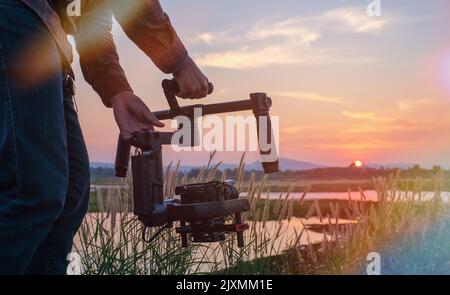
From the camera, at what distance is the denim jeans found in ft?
5.32

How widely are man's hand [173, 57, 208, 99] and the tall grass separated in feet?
5.99

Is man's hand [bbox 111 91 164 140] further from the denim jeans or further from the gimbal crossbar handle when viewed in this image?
the denim jeans

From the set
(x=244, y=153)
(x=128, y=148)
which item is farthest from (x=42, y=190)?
(x=244, y=153)

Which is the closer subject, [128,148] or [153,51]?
[153,51]

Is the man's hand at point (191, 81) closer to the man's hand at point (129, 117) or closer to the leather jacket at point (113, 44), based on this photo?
the leather jacket at point (113, 44)

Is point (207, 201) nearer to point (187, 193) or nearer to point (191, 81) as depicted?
point (187, 193)

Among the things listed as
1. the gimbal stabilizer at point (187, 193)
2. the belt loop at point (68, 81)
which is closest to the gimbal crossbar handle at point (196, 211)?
the gimbal stabilizer at point (187, 193)

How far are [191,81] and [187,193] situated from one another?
0.38 meters

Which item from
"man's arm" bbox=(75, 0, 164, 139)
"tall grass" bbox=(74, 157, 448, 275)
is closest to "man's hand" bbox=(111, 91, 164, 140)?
"man's arm" bbox=(75, 0, 164, 139)

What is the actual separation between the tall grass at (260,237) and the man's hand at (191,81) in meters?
1.83

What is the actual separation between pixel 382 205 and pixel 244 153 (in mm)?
1261

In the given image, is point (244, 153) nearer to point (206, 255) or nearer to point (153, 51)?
point (206, 255)
